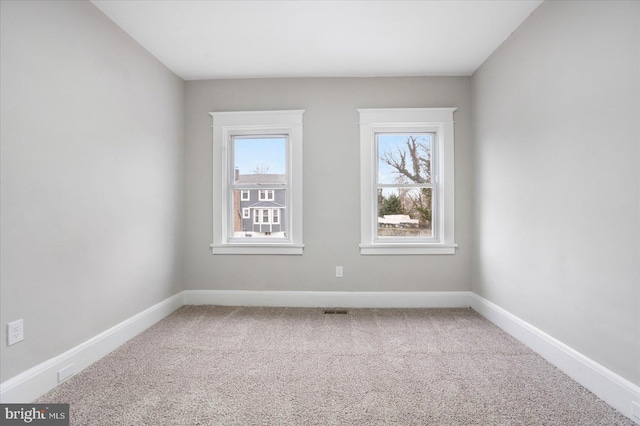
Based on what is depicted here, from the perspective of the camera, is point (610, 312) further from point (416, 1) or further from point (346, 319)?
point (416, 1)

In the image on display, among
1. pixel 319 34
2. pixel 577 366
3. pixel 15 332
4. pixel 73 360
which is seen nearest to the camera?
pixel 15 332

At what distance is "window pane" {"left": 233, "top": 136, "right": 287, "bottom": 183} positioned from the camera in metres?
3.88

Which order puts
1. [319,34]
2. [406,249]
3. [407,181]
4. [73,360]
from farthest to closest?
[407,181] → [406,249] → [319,34] → [73,360]

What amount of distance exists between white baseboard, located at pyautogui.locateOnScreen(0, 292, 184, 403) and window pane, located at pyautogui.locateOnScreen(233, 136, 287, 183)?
5.48 ft

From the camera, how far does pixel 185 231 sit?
12.6 ft

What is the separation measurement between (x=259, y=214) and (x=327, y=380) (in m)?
2.21

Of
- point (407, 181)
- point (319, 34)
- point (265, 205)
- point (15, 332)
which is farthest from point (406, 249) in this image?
point (15, 332)

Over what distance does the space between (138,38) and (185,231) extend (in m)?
1.96

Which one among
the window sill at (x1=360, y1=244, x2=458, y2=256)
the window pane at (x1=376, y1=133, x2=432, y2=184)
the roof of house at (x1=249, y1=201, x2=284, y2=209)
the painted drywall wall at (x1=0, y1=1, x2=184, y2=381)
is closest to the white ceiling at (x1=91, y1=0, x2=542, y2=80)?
the painted drywall wall at (x1=0, y1=1, x2=184, y2=381)

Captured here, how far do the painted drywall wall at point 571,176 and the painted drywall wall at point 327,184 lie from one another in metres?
0.52

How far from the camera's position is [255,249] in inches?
149

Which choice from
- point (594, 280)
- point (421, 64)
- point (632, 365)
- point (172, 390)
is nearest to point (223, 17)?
point (421, 64)

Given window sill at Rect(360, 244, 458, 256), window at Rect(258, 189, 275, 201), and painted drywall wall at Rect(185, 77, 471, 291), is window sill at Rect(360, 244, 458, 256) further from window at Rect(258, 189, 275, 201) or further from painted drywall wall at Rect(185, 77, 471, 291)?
window at Rect(258, 189, 275, 201)

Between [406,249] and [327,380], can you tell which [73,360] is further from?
[406,249]
